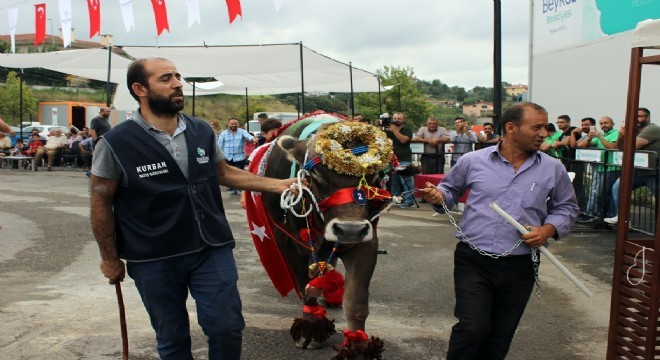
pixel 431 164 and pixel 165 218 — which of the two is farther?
pixel 431 164

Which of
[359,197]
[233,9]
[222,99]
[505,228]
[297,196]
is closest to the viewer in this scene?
[505,228]

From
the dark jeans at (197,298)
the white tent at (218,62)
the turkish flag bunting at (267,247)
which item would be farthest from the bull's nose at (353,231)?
the white tent at (218,62)

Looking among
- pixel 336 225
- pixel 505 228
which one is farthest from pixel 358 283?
pixel 505 228

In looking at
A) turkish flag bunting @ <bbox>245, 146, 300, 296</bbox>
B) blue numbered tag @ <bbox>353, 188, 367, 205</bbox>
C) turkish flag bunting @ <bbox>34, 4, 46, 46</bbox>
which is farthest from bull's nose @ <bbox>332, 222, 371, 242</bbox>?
turkish flag bunting @ <bbox>34, 4, 46, 46</bbox>

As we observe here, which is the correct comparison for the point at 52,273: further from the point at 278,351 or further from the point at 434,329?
the point at 434,329

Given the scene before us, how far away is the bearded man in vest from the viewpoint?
3865mm

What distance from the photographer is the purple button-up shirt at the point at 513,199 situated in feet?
13.8

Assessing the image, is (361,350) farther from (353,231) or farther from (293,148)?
(293,148)

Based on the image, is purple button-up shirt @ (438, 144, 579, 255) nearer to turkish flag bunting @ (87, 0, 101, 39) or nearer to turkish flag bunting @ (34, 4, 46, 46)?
turkish flag bunting @ (87, 0, 101, 39)

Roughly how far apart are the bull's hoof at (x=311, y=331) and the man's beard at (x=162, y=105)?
86.9 inches

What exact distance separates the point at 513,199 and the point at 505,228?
0.18 m

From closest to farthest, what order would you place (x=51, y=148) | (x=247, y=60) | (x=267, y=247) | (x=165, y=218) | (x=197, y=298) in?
(x=165, y=218) < (x=197, y=298) < (x=267, y=247) < (x=247, y=60) < (x=51, y=148)

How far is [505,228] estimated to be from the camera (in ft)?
13.7

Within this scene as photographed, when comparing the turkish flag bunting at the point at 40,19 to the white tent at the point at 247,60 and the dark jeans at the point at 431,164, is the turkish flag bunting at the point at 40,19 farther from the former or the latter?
the dark jeans at the point at 431,164
